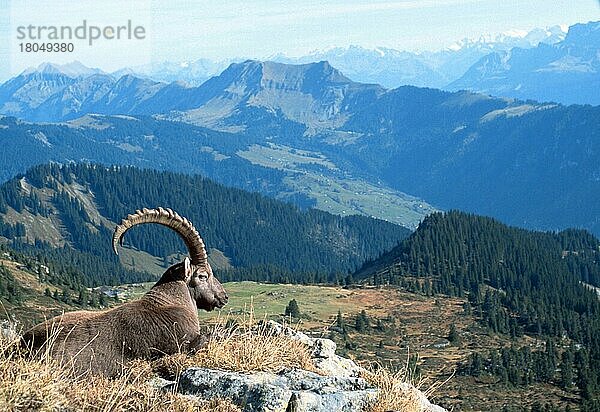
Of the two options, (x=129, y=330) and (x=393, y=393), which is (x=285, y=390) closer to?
(x=393, y=393)

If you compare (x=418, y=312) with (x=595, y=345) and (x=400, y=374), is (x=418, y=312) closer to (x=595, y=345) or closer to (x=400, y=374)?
(x=595, y=345)

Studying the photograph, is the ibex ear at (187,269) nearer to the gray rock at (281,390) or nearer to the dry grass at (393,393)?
the gray rock at (281,390)

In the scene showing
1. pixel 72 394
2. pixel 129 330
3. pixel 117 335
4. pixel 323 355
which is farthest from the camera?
pixel 323 355

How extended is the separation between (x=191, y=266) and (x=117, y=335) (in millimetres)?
3231

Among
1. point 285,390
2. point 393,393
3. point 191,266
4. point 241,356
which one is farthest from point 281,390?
point 191,266

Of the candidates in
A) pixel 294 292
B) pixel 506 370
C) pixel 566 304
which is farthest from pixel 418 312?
pixel 566 304

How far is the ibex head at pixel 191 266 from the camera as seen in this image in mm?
14156

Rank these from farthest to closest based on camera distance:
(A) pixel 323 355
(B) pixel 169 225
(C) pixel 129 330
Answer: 1. (A) pixel 323 355
2. (B) pixel 169 225
3. (C) pixel 129 330

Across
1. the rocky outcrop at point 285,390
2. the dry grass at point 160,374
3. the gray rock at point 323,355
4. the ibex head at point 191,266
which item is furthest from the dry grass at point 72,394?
the ibex head at point 191,266

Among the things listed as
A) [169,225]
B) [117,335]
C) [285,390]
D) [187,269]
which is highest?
[169,225]

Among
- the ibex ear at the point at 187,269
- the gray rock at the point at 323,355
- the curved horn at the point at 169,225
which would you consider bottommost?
the gray rock at the point at 323,355

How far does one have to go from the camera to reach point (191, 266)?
1556cm

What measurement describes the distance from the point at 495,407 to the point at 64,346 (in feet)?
296

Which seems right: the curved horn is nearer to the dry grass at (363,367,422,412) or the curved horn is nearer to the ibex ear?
the ibex ear
